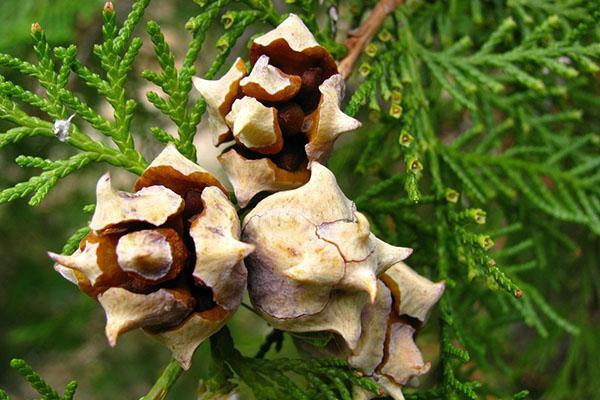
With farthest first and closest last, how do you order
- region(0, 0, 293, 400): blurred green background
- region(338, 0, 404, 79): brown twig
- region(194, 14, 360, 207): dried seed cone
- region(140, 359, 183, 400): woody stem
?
region(0, 0, 293, 400): blurred green background < region(338, 0, 404, 79): brown twig < region(140, 359, 183, 400): woody stem < region(194, 14, 360, 207): dried seed cone

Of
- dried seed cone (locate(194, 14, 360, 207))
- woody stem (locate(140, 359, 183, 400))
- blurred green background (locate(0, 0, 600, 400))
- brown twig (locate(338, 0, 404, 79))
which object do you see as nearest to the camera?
dried seed cone (locate(194, 14, 360, 207))

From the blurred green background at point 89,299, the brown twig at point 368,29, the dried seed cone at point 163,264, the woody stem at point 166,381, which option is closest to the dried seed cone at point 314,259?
the dried seed cone at point 163,264

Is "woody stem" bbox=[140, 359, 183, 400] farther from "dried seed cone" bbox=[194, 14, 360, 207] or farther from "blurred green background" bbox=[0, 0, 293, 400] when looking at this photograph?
"blurred green background" bbox=[0, 0, 293, 400]

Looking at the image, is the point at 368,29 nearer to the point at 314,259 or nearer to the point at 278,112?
the point at 278,112

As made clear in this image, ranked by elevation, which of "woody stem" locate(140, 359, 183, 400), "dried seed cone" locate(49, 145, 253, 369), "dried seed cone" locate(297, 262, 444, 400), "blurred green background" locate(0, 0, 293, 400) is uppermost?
"dried seed cone" locate(49, 145, 253, 369)

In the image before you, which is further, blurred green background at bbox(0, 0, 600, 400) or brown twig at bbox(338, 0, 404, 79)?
blurred green background at bbox(0, 0, 600, 400)

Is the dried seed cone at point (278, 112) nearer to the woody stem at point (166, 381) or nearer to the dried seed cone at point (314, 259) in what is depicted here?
the dried seed cone at point (314, 259)

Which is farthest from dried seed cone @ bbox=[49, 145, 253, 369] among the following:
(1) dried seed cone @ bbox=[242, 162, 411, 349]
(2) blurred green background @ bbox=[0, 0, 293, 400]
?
(2) blurred green background @ bbox=[0, 0, 293, 400]
